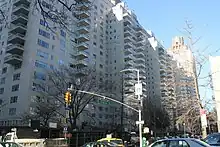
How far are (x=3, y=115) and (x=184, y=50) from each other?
4660cm

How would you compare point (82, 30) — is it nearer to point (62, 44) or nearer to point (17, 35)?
point (62, 44)

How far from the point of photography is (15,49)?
206ft

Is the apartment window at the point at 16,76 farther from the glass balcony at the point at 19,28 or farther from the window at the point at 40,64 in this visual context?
the glass balcony at the point at 19,28

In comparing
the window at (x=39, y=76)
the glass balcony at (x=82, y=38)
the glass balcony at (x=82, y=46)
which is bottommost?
the window at (x=39, y=76)

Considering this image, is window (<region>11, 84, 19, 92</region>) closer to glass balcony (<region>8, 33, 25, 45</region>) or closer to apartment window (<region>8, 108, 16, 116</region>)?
apartment window (<region>8, 108, 16, 116</region>)

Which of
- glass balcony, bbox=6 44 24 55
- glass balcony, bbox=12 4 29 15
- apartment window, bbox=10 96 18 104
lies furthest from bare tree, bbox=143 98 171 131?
glass balcony, bbox=12 4 29 15

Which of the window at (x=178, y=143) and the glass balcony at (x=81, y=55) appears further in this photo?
the glass balcony at (x=81, y=55)

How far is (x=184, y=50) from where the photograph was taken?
95.6ft

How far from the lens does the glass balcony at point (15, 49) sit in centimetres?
6269

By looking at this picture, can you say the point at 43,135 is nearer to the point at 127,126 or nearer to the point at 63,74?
the point at 63,74


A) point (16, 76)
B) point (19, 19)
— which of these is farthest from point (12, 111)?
point (19, 19)

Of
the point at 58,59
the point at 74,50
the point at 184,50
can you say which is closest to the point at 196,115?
the point at 184,50

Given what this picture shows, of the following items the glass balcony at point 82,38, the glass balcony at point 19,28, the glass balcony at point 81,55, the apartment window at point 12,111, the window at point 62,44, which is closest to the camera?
the apartment window at point 12,111

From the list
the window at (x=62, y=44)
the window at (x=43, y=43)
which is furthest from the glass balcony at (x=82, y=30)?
the window at (x=43, y=43)
